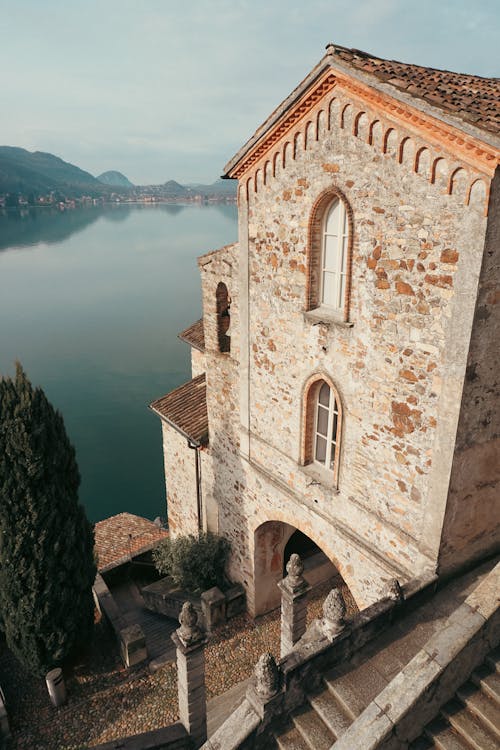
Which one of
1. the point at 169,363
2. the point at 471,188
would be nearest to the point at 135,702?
the point at 471,188

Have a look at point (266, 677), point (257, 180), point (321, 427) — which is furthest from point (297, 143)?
point (266, 677)

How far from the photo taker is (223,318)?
1234 centimetres

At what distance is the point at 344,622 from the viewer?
21.9ft

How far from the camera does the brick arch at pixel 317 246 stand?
25.2ft

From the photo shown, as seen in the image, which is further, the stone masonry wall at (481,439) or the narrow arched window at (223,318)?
the narrow arched window at (223,318)

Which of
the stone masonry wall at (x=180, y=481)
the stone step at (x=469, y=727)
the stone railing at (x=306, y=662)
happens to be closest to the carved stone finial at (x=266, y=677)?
the stone railing at (x=306, y=662)

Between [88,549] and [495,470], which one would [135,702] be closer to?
[88,549]

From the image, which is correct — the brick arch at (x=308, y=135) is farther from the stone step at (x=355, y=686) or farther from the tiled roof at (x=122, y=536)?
the tiled roof at (x=122, y=536)

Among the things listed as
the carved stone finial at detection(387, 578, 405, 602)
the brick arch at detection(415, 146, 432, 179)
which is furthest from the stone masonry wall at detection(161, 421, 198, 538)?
the brick arch at detection(415, 146, 432, 179)

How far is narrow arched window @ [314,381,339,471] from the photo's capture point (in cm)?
920

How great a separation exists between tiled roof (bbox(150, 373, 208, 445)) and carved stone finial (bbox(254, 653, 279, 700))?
24.6 feet

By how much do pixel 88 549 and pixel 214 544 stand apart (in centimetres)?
331

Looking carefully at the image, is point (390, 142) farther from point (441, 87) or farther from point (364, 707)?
point (364, 707)

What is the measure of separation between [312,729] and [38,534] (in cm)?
682
